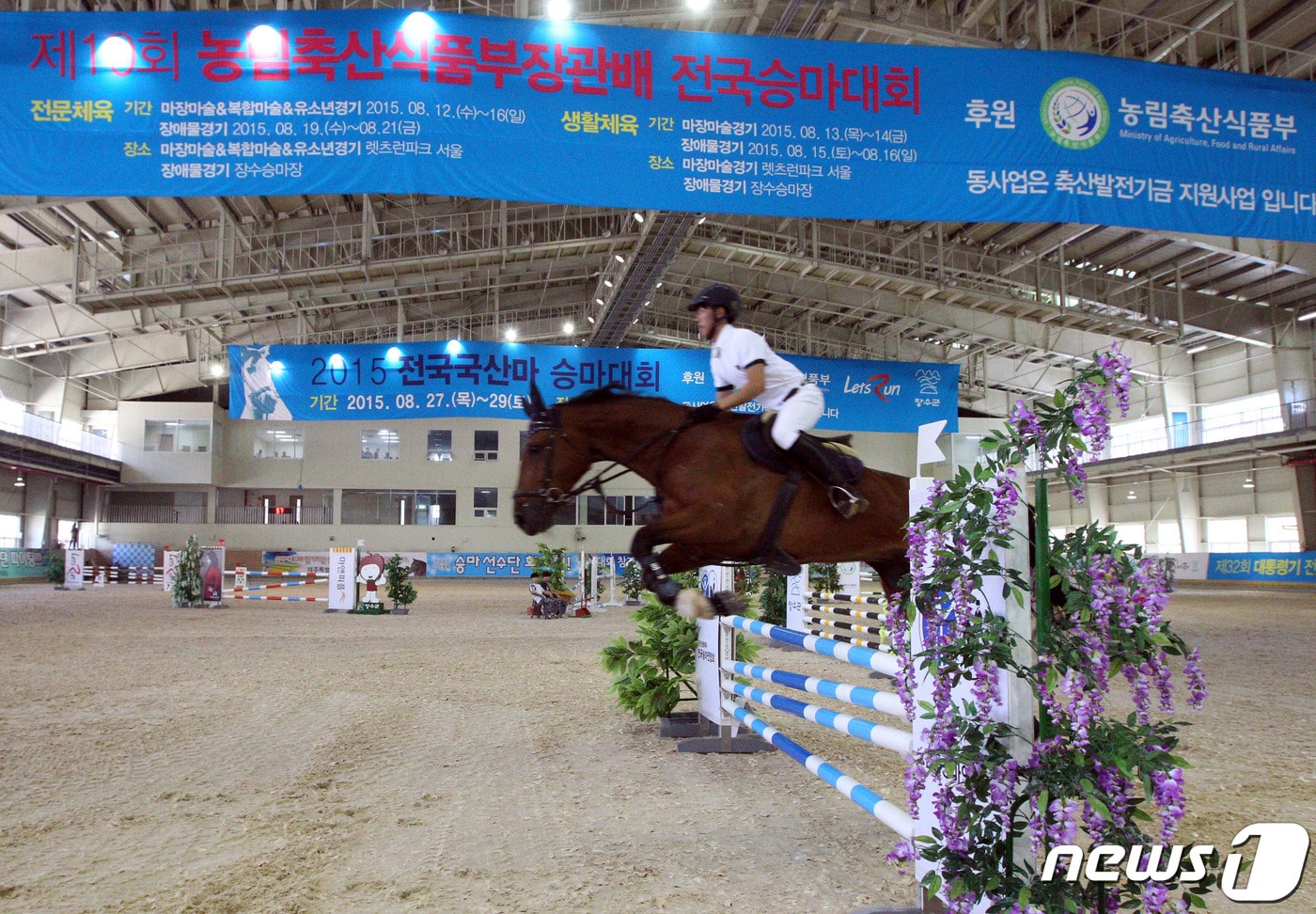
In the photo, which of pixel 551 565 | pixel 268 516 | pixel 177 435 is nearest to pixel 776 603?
pixel 551 565

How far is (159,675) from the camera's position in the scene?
25.2ft

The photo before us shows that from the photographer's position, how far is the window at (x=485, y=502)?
32281 mm

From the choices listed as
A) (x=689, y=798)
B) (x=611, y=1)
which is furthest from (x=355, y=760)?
(x=611, y=1)

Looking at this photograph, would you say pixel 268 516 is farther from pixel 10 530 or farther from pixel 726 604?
pixel 726 604

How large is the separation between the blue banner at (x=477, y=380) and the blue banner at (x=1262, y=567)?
54.1ft

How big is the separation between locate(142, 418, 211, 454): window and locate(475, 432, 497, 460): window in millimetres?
9862

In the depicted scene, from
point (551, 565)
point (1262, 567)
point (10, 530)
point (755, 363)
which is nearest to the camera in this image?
point (755, 363)

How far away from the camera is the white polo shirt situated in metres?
3.19

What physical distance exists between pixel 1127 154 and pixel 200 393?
109ft

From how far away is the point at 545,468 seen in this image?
338 centimetres

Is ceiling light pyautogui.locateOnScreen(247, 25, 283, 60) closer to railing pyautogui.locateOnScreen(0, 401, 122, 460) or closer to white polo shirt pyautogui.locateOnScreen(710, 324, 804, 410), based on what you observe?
white polo shirt pyautogui.locateOnScreen(710, 324, 804, 410)

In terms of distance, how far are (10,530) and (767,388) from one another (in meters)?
32.2

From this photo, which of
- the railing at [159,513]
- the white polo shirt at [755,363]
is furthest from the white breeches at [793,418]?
the railing at [159,513]

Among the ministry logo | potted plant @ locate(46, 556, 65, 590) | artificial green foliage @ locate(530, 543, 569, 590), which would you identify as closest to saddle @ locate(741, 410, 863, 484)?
the ministry logo
